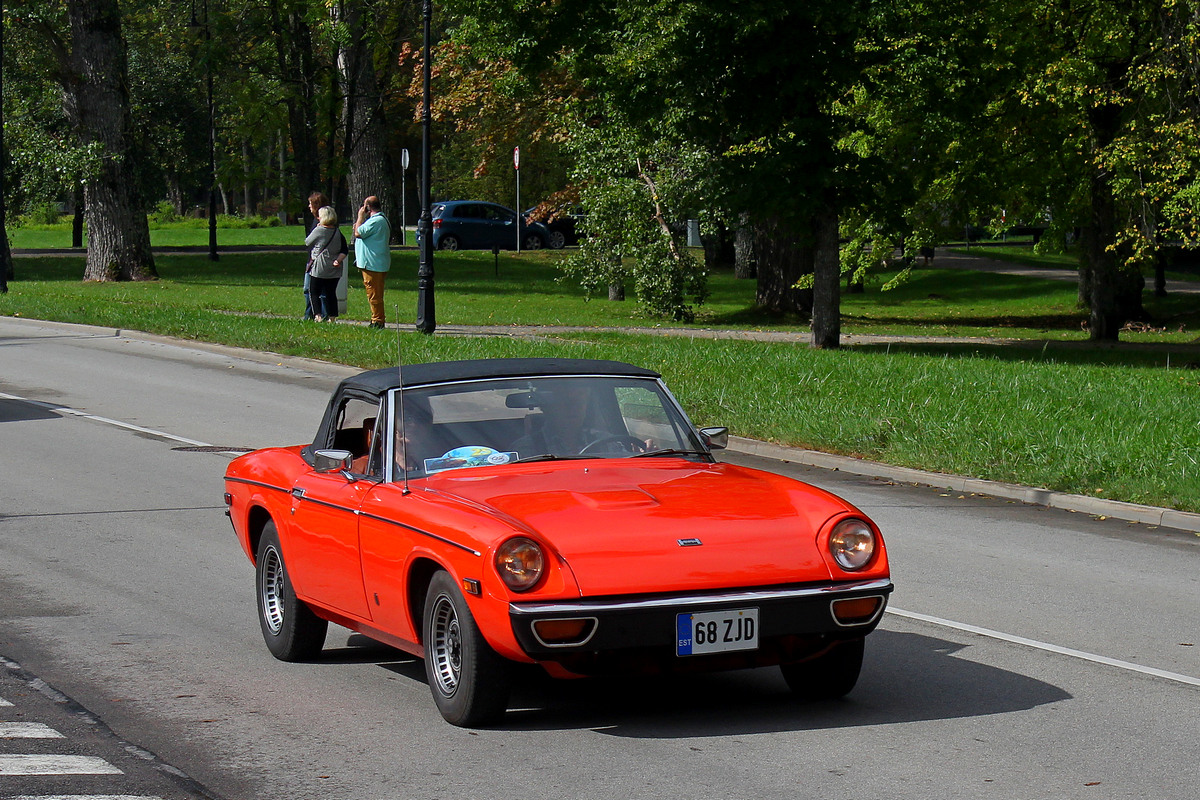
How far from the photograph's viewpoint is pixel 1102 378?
1900 cm

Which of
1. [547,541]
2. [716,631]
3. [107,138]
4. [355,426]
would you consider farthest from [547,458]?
[107,138]

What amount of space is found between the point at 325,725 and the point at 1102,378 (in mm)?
15000

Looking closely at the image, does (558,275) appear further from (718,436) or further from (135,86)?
(718,436)

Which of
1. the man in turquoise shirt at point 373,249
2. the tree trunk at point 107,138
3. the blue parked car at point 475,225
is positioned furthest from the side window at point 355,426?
the blue parked car at point 475,225

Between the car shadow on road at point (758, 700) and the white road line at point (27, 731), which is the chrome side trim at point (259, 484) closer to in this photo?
the car shadow on road at point (758, 700)

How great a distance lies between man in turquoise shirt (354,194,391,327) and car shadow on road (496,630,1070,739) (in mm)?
18826

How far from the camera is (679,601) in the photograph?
213 inches

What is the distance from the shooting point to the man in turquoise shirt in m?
25.0

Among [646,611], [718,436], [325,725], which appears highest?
[718,436]

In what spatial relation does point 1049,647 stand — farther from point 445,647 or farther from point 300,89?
point 300,89

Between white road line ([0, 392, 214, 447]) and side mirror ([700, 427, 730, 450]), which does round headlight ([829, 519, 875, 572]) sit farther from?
→ white road line ([0, 392, 214, 447])

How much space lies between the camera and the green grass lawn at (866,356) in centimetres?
1343

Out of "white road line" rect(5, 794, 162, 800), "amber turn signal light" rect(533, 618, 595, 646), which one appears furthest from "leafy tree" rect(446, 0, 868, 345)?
"white road line" rect(5, 794, 162, 800)

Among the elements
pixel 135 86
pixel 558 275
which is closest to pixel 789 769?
pixel 558 275
